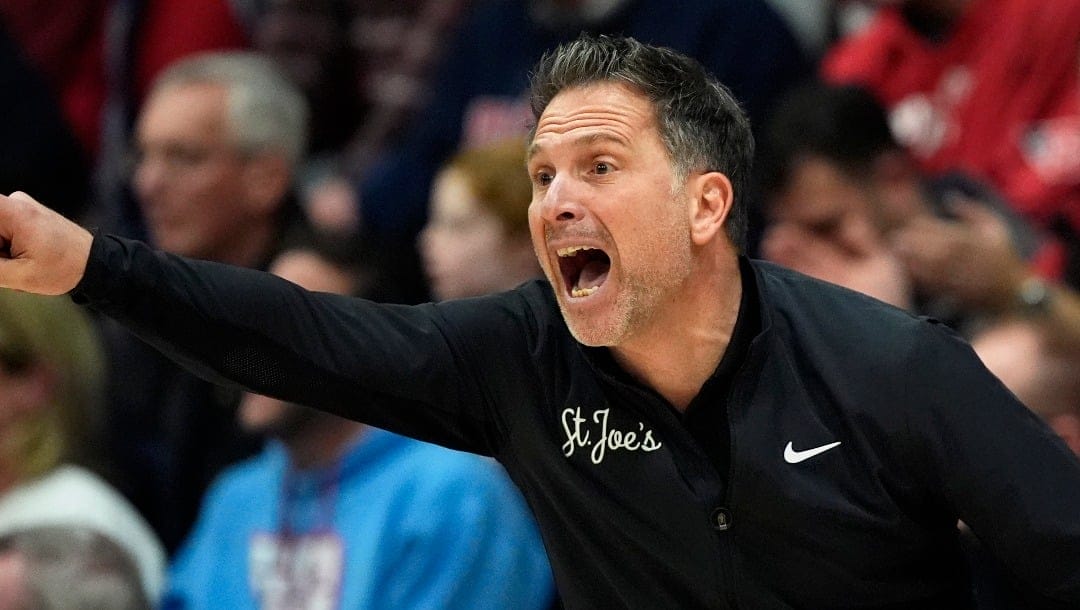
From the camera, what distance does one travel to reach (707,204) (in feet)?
9.24

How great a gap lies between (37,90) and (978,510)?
4.23m

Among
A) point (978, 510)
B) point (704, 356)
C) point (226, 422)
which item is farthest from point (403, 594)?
point (978, 510)

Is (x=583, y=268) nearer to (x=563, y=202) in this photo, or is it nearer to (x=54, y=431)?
(x=563, y=202)

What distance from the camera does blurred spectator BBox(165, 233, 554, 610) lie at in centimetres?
404

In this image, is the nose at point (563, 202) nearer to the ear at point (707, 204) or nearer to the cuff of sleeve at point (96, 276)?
the ear at point (707, 204)

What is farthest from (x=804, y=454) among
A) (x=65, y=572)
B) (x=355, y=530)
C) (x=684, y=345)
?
→ (x=65, y=572)

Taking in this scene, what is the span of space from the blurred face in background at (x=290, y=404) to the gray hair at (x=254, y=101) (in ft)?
2.41

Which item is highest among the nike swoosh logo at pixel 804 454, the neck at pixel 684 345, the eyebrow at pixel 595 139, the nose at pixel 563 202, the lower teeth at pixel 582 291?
the eyebrow at pixel 595 139

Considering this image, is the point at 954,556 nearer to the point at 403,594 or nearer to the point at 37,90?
the point at 403,594

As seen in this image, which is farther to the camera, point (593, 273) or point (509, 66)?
point (509, 66)

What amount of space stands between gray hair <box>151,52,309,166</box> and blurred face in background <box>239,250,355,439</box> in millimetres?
736

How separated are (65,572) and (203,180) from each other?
1.90 m

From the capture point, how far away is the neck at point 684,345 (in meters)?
2.80

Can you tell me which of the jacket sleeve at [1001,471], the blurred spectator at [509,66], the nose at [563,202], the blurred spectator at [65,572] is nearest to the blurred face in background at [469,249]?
the blurred spectator at [509,66]
